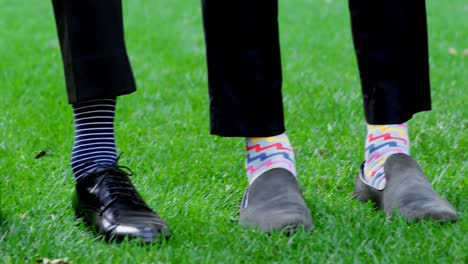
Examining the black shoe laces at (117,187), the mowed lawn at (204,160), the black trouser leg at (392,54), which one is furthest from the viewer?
the black trouser leg at (392,54)

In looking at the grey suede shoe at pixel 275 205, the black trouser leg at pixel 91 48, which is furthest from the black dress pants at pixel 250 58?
the grey suede shoe at pixel 275 205

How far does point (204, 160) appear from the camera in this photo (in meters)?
2.27

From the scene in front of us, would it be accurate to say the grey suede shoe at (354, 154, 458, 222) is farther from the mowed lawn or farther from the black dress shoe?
the black dress shoe

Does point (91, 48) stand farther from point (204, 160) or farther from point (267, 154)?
point (204, 160)

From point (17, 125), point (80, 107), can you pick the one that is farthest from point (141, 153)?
point (80, 107)

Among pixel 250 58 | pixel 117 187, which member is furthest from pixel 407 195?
pixel 117 187

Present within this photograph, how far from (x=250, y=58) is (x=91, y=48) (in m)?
0.33

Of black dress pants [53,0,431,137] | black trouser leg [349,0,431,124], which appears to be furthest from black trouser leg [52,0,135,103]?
black trouser leg [349,0,431,124]

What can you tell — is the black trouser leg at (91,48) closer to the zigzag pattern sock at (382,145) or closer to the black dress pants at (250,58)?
the black dress pants at (250,58)

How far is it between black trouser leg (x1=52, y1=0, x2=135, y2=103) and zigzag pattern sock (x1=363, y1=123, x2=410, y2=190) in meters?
0.60

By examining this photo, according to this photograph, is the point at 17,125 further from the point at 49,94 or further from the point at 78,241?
the point at 78,241

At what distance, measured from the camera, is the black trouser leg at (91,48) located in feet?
5.12

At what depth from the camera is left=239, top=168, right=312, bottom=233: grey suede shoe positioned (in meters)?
1.60

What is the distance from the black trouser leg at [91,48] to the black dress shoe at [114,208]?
188 millimetres
